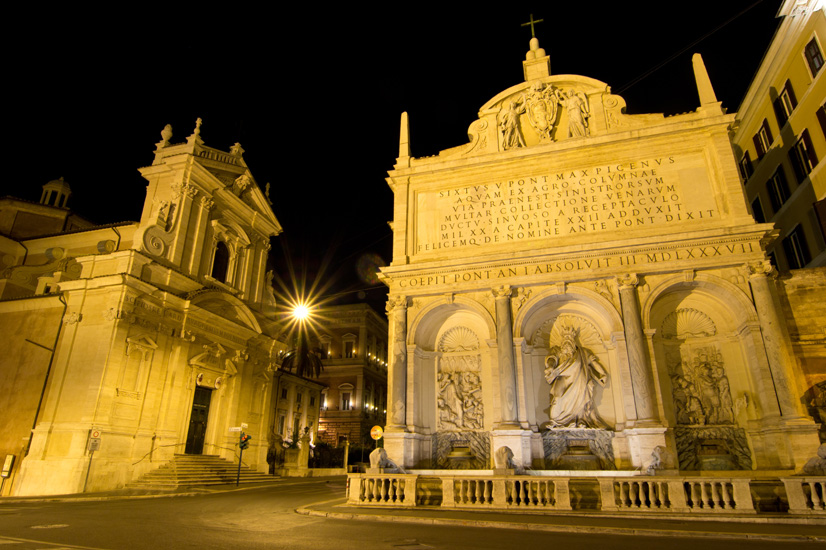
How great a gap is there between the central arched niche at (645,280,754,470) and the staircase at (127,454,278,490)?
61.4 ft

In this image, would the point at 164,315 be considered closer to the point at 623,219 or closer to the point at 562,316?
the point at 562,316

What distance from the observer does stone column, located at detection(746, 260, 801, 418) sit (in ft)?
45.0

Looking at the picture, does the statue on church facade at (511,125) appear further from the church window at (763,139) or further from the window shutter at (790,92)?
the church window at (763,139)

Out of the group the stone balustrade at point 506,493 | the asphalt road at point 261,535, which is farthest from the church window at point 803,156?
the asphalt road at point 261,535

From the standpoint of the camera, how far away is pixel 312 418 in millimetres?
38312

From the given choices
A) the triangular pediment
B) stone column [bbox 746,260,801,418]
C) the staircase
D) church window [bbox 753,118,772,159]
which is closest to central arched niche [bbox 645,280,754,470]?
stone column [bbox 746,260,801,418]

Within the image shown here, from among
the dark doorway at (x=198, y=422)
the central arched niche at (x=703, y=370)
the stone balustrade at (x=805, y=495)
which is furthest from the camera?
the dark doorway at (x=198, y=422)

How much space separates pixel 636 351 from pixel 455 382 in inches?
251

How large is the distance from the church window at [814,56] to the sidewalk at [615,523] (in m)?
19.3

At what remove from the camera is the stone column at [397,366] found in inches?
654

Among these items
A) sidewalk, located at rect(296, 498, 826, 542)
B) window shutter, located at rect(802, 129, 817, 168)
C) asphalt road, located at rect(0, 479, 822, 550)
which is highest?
window shutter, located at rect(802, 129, 817, 168)

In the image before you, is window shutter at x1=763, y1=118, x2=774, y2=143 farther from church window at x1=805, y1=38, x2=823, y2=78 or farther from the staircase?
the staircase

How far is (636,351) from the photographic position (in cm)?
1526

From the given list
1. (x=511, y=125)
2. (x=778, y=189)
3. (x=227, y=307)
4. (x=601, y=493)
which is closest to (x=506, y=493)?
(x=601, y=493)
